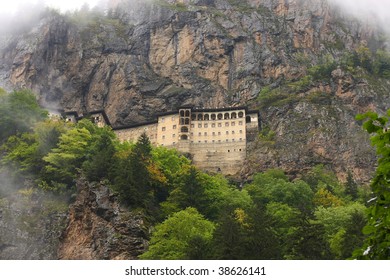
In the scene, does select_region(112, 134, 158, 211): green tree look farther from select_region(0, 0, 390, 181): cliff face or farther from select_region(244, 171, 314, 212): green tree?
select_region(0, 0, 390, 181): cliff face

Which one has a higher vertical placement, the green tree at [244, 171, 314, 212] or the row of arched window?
the row of arched window

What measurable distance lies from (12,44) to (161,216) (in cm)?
9399

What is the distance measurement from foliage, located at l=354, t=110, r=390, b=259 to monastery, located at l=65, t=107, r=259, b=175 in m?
77.9

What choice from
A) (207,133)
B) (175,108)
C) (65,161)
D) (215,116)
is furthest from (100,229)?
(175,108)

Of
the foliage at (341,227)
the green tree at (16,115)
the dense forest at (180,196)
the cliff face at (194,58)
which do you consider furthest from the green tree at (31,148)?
the cliff face at (194,58)

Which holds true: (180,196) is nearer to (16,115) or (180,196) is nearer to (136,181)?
(136,181)

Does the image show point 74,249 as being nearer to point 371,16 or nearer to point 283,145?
point 283,145

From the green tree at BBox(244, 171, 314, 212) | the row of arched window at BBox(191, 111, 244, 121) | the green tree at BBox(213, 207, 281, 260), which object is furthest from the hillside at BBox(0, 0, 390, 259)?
the row of arched window at BBox(191, 111, 244, 121)

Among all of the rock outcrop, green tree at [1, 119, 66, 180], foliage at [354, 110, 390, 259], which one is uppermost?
green tree at [1, 119, 66, 180]

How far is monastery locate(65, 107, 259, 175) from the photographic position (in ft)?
296

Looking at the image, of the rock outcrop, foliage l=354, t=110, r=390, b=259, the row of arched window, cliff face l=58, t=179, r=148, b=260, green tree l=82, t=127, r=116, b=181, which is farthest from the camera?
the row of arched window

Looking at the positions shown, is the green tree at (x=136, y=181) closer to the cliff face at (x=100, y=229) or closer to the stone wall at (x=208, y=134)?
the cliff face at (x=100, y=229)

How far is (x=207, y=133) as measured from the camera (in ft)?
306
